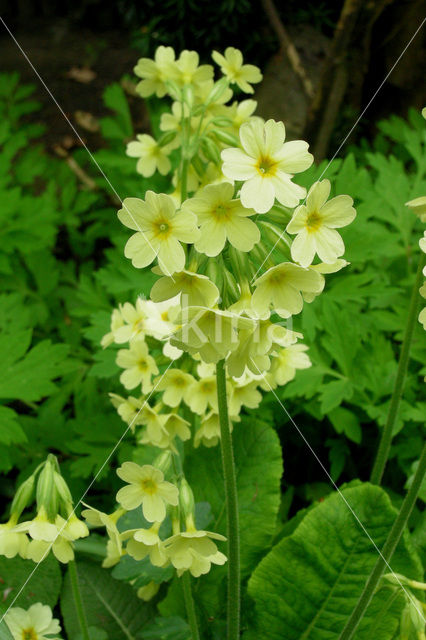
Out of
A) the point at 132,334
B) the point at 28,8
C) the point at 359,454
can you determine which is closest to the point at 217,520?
the point at 132,334

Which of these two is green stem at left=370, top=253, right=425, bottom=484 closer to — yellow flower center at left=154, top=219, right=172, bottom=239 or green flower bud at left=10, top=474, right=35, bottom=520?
yellow flower center at left=154, top=219, right=172, bottom=239

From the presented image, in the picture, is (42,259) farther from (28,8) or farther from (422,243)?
(28,8)

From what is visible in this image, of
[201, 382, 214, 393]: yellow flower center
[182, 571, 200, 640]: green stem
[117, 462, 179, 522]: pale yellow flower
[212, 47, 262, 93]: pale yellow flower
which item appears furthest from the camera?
[212, 47, 262, 93]: pale yellow flower

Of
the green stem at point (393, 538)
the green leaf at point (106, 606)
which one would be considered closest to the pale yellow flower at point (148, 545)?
the green stem at point (393, 538)

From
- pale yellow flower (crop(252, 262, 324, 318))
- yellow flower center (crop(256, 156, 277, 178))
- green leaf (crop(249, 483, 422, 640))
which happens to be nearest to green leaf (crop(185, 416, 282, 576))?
green leaf (crop(249, 483, 422, 640))

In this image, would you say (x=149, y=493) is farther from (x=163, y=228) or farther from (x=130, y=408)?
(x=163, y=228)
